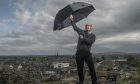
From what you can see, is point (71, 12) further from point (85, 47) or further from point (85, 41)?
point (85, 47)

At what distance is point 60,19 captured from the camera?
12164mm

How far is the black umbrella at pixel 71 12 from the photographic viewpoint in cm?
1197

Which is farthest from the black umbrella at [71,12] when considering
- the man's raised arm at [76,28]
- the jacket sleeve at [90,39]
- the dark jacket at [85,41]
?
the jacket sleeve at [90,39]

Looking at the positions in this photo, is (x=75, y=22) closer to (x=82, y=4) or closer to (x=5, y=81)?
(x=82, y=4)

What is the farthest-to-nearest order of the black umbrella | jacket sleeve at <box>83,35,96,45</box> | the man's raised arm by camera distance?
the black umbrella → the man's raised arm → jacket sleeve at <box>83,35,96,45</box>

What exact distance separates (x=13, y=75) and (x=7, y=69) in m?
1.39

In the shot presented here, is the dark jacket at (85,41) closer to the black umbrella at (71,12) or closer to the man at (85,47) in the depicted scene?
the man at (85,47)

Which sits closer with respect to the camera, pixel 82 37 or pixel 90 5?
pixel 82 37

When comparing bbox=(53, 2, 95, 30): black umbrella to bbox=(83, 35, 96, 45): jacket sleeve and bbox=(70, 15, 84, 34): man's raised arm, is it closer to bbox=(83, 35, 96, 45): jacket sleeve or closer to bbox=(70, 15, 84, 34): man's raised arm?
bbox=(70, 15, 84, 34): man's raised arm

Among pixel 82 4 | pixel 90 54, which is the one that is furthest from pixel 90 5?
pixel 90 54

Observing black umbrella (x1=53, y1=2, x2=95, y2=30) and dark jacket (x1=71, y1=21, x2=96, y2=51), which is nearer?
dark jacket (x1=71, y1=21, x2=96, y2=51)

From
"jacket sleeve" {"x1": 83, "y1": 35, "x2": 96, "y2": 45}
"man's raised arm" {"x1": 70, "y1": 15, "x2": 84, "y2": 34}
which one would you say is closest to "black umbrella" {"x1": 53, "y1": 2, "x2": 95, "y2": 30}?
"man's raised arm" {"x1": 70, "y1": 15, "x2": 84, "y2": 34}

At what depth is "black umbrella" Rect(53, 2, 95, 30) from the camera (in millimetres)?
11969

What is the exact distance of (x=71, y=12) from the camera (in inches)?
Result: 470
